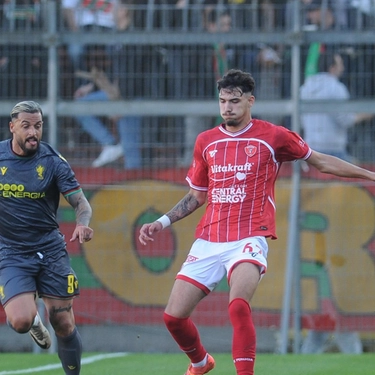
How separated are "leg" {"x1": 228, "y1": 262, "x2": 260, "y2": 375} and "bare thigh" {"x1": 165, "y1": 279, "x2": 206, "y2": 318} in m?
0.38

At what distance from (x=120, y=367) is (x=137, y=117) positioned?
332cm

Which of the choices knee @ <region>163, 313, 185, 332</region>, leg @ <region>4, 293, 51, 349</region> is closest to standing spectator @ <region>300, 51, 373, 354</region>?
knee @ <region>163, 313, 185, 332</region>

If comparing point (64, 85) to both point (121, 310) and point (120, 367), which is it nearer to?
point (121, 310)

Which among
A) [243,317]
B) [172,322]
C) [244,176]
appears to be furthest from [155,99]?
[243,317]

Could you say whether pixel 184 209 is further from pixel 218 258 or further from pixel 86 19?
pixel 86 19

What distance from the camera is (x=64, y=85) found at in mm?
11961

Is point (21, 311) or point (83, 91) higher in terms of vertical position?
point (83, 91)

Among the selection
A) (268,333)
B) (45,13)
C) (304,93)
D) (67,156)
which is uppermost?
(45,13)

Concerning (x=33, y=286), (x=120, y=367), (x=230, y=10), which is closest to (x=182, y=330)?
(x=33, y=286)

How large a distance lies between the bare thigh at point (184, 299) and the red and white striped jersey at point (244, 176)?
16.7 inches

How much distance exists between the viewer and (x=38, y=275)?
778 cm

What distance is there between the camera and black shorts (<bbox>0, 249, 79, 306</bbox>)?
7.64 m

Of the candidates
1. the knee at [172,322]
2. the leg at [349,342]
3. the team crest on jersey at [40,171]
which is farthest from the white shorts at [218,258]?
the leg at [349,342]

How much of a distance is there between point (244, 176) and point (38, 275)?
1848 mm
